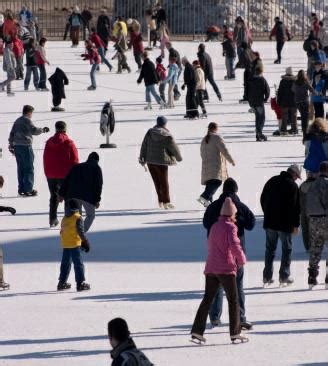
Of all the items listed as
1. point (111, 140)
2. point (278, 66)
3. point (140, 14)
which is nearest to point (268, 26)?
point (140, 14)

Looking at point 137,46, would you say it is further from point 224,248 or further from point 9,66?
point 224,248

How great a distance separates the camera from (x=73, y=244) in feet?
49.0

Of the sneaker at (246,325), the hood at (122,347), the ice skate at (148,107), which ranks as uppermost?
the hood at (122,347)

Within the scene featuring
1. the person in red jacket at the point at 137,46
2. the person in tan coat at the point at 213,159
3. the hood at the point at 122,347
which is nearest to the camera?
the hood at the point at 122,347

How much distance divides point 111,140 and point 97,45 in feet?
34.4

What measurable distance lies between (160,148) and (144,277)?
4.44 metres

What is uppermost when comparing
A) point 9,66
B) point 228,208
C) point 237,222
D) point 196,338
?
point 228,208

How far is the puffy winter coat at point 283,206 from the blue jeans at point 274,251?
12 centimetres

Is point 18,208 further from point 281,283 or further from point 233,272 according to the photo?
point 233,272

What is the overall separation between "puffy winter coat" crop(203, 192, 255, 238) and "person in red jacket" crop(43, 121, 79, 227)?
5.62 m

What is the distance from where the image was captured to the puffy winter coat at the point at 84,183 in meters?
16.9

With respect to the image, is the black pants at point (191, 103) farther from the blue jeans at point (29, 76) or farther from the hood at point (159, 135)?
the hood at point (159, 135)

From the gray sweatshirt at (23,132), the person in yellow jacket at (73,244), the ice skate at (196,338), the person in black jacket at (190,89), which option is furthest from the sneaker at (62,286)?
the person in black jacket at (190,89)

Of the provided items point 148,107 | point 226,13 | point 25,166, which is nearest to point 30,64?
point 148,107
